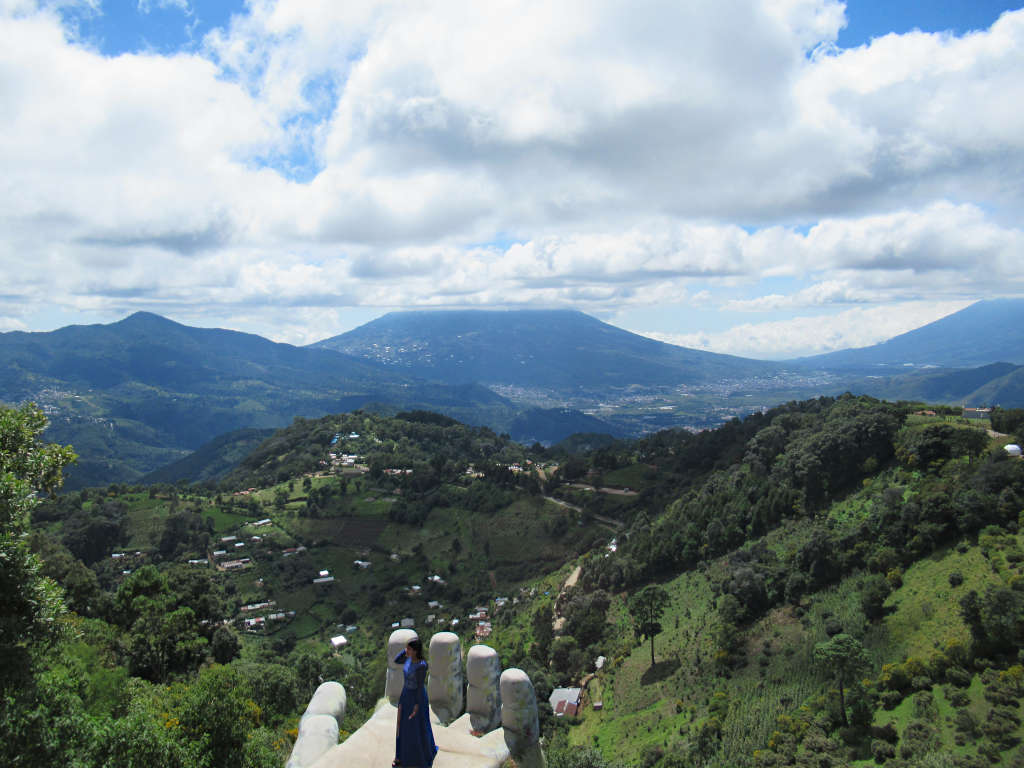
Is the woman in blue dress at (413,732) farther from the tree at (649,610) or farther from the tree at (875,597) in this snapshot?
the tree at (649,610)

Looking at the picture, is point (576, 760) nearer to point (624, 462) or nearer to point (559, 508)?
point (559, 508)

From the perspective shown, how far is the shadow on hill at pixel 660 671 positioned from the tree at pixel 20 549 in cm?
3126

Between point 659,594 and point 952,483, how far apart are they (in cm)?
1856

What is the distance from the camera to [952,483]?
107ft

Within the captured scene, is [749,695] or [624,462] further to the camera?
[624,462]

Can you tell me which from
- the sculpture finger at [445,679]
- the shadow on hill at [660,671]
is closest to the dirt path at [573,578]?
the shadow on hill at [660,671]

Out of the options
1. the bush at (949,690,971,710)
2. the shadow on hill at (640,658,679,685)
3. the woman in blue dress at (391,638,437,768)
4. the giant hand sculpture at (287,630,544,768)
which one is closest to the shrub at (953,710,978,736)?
the bush at (949,690,971,710)

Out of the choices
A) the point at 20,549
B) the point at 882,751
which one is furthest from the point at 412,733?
the point at 882,751

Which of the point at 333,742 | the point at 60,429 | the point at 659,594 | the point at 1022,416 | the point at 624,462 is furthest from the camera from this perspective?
the point at 60,429

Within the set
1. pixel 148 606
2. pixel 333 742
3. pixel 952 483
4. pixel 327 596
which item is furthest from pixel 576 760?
pixel 327 596

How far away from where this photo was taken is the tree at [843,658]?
872 inches

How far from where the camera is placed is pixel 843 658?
22.2 m

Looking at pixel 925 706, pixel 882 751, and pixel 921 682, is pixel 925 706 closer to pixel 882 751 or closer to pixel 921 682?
pixel 921 682

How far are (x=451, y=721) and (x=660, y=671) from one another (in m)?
30.3
